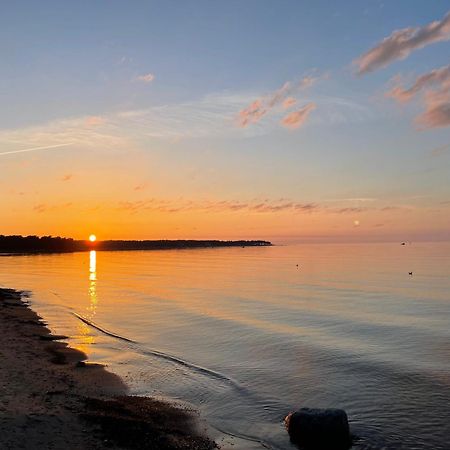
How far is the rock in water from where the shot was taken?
15.1 meters

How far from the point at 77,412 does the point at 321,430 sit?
852 centimetres

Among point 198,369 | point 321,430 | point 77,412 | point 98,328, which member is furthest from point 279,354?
point 98,328

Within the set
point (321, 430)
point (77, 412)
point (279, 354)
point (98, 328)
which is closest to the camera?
point (321, 430)

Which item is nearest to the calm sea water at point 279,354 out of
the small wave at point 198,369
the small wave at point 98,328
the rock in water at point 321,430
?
the small wave at point 198,369

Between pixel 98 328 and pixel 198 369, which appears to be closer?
pixel 198 369

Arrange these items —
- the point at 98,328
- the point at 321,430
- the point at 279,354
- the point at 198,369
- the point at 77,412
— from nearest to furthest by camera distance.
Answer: the point at 321,430
the point at 77,412
the point at 198,369
the point at 279,354
the point at 98,328

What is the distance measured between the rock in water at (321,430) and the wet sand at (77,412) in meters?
2.96

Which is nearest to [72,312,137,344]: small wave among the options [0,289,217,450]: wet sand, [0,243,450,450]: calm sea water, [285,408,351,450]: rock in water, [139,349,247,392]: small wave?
[0,243,450,450]: calm sea water

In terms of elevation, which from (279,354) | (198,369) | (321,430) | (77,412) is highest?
(77,412)

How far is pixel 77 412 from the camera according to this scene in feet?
53.1

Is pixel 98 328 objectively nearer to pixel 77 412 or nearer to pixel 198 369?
pixel 198 369

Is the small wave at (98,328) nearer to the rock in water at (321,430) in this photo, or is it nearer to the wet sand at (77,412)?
the wet sand at (77,412)

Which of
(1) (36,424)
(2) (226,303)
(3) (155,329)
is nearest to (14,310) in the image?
(3) (155,329)

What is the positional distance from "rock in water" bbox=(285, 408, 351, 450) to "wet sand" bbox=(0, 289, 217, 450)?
2963 millimetres
